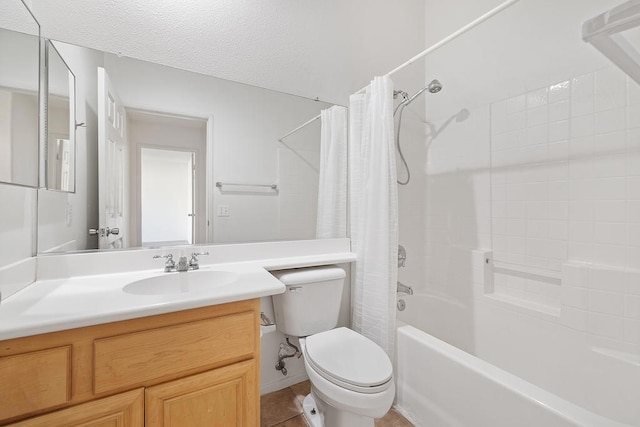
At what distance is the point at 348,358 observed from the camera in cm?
117

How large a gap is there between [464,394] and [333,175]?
51.6 inches

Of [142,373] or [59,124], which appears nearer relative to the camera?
[142,373]

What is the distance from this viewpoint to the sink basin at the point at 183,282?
111cm

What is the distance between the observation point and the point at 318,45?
1.74m

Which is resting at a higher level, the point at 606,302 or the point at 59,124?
the point at 59,124

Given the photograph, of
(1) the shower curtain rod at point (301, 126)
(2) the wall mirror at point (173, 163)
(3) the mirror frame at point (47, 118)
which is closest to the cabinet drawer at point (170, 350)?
(2) the wall mirror at point (173, 163)

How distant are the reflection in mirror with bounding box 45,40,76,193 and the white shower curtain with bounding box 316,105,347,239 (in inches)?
47.6

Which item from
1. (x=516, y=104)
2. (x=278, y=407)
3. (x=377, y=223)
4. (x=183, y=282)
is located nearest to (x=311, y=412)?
(x=278, y=407)

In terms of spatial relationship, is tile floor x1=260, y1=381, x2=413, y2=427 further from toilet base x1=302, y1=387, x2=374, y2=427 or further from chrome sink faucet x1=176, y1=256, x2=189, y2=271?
chrome sink faucet x1=176, y1=256, x2=189, y2=271

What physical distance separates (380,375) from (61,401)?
0.98 metres

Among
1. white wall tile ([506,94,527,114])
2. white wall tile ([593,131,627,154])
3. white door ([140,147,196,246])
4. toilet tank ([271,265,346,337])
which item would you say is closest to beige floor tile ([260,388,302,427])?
toilet tank ([271,265,346,337])

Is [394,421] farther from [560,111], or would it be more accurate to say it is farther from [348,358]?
[560,111]

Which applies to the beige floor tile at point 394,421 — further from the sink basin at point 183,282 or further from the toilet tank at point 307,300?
the sink basin at point 183,282

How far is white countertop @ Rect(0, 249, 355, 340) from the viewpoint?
2.21 feet
